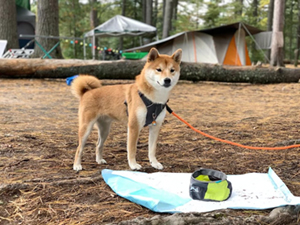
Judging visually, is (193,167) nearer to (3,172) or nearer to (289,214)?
(289,214)

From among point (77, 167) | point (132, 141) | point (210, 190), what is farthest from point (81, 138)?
point (210, 190)

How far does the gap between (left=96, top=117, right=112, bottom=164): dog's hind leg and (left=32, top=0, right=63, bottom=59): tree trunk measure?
9.02 meters

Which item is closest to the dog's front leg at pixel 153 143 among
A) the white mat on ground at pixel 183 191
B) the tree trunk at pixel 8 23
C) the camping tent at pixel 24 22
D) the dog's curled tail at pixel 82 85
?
the white mat on ground at pixel 183 191

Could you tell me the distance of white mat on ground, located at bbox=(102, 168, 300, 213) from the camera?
6.93 feet

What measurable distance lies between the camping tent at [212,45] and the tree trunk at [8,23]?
5.66 m

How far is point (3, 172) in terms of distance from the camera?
2.71 meters

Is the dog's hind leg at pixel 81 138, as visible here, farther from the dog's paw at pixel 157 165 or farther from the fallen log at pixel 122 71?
the fallen log at pixel 122 71

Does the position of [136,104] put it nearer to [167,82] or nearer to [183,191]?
[167,82]

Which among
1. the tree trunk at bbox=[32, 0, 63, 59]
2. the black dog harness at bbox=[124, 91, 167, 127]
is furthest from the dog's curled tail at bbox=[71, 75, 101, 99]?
the tree trunk at bbox=[32, 0, 63, 59]

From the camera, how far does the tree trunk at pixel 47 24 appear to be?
430 inches

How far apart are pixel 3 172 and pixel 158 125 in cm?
156

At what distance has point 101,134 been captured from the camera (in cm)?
336

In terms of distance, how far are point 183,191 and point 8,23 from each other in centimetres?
1115

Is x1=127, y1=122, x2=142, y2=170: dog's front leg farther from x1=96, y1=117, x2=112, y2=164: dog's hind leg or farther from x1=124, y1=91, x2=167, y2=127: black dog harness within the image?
x1=96, y1=117, x2=112, y2=164: dog's hind leg
